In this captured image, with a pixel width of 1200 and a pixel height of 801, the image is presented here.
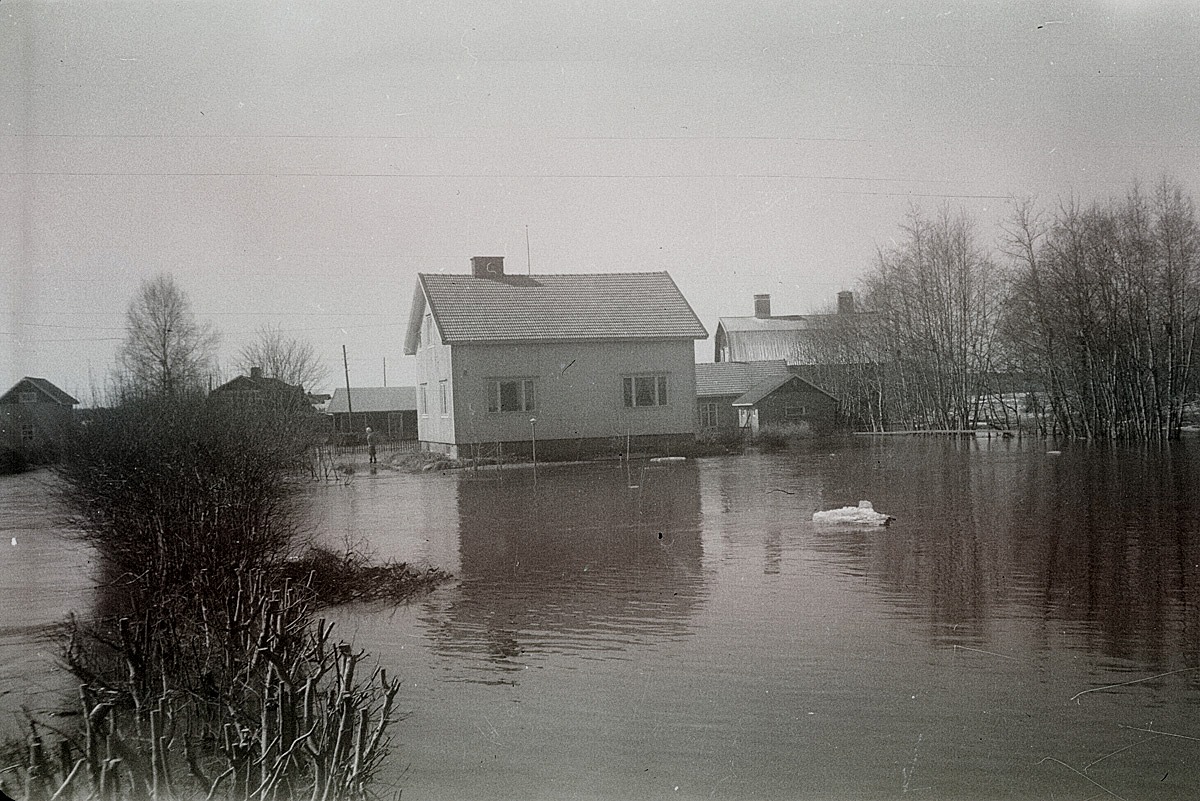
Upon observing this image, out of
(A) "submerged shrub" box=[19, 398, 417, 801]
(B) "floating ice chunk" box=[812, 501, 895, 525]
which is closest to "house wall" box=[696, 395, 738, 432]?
(B) "floating ice chunk" box=[812, 501, 895, 525]

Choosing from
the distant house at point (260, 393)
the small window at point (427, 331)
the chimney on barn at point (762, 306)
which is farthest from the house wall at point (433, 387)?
the chimney on barn at point (762, 306)

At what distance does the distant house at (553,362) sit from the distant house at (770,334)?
295 mm

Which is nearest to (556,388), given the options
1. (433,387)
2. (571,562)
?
(433,387)

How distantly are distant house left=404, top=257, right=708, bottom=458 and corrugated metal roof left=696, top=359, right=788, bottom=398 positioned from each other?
260 millimetres

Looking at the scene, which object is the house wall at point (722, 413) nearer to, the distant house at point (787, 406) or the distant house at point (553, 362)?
the distant house at point (787, 406)

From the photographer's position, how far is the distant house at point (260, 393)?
123 inches

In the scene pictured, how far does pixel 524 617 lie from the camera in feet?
10.1

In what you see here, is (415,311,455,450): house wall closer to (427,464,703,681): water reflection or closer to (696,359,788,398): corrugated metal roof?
(427,464,703,681): water reflection

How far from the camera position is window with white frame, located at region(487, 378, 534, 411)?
Result: 392 cm

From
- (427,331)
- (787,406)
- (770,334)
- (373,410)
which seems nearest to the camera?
(373,410)

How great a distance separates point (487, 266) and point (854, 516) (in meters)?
2.13

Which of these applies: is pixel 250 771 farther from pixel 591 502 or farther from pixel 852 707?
pixel 591 502

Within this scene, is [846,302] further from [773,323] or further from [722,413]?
[722,413]

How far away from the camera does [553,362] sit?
3939 millimetres
